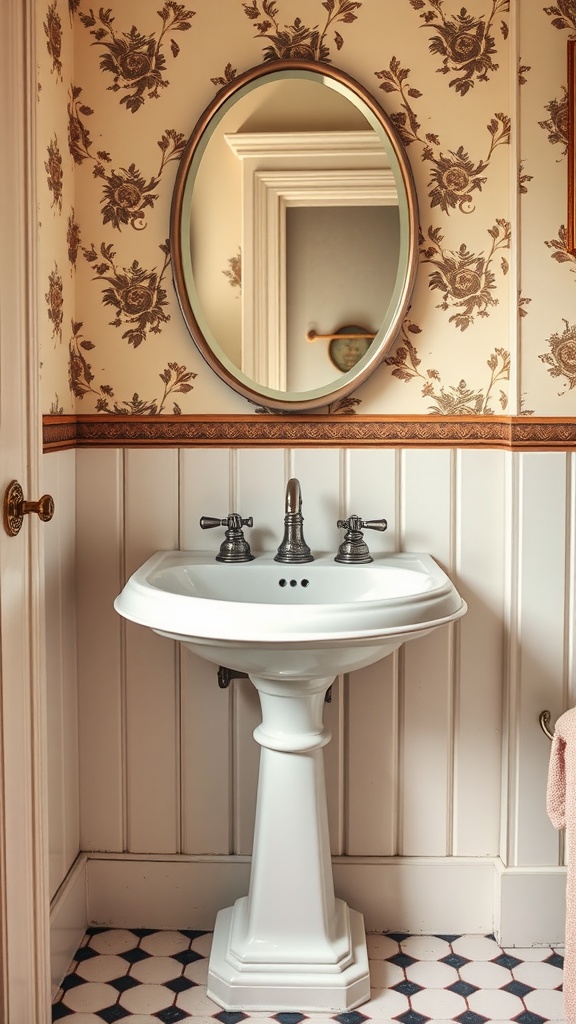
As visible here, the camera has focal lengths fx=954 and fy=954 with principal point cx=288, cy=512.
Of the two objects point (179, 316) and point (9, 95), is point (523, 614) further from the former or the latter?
point (9, 95)

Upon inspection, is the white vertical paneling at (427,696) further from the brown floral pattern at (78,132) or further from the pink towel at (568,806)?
the brown floral pattern at (78,132)

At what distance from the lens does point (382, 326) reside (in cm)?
200

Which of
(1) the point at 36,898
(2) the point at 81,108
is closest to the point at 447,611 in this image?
(1) the point at 36,898

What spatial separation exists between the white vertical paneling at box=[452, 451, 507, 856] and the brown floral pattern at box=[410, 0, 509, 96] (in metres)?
0.79

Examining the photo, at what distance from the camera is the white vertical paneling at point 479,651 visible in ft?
6.70

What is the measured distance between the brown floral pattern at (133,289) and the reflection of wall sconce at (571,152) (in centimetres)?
84

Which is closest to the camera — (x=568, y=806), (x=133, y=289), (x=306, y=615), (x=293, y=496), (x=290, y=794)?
(x=306, y=615)

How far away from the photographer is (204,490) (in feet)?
6.77

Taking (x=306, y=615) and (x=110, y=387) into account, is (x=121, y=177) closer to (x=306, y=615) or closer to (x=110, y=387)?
(x=110, y=387)

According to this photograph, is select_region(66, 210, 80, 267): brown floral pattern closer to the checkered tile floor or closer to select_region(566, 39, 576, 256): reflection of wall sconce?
select_region(566, 39, 576, 256): reflection of wall sconce

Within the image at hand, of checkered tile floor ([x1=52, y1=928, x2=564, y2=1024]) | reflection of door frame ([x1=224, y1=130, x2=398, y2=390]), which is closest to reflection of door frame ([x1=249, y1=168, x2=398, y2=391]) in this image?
reflection of door frame ([x1=224, y1=130, x2=398, y2=390])

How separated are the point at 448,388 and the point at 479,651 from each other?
0.57m

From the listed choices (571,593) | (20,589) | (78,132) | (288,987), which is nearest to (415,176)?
(78,132)

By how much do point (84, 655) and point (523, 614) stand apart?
0.95 m
